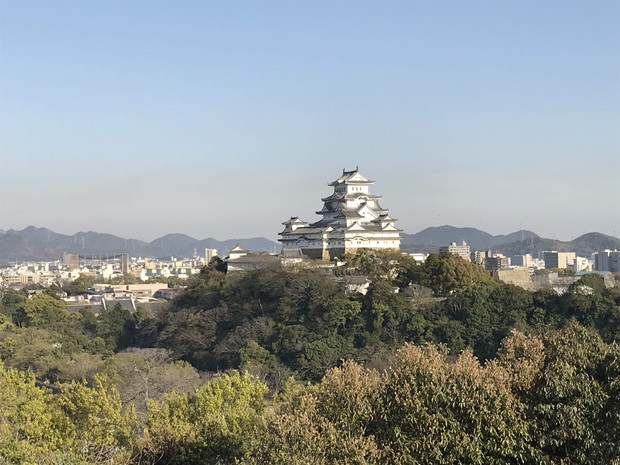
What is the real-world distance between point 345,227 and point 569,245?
137 m

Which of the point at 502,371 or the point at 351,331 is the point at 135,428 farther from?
the point at 351,331

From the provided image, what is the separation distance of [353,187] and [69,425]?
2387 cm

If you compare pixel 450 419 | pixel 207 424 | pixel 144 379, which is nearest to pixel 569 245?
pixel 144 379

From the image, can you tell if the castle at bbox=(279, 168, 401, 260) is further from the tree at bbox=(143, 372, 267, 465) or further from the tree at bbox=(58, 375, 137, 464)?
the tree at bbox=(58, 375, 137, 464)

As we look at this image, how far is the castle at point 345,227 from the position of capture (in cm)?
3538

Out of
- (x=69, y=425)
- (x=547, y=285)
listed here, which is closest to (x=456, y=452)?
(x=69, y=425)

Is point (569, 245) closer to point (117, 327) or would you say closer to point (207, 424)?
point (117, 327)

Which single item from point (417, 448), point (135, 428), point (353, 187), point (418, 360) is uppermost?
point (353, 187)

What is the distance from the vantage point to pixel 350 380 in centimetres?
1216

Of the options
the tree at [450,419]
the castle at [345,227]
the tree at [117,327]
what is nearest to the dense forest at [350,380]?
the tree at [450,419]

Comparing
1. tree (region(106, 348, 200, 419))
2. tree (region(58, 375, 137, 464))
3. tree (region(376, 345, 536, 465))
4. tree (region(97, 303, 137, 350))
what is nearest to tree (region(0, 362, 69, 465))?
tree (region(58, 375, 137, 464))

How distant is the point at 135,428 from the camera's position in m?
18.1

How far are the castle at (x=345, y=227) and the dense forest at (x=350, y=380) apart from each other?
2.17 m

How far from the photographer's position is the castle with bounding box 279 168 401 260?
35.4 m
